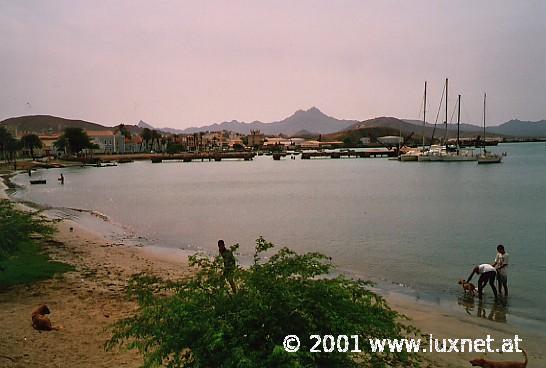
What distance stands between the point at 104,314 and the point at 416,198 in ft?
135

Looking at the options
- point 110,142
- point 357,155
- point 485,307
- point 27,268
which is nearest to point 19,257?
point 27,268

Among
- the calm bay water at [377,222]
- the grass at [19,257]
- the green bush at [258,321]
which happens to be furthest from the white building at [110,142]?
the green bush at [258,321]

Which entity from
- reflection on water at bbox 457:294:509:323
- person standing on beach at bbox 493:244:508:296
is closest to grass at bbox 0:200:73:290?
reflection on water at bbox 457:294:509:323

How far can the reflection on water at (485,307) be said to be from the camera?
13.0m

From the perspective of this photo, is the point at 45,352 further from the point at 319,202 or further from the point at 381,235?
→ the point at 319,202

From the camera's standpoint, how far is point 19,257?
16812 millimetres

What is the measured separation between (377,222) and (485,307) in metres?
19.3

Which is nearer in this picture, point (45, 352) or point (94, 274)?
point (45, 352)

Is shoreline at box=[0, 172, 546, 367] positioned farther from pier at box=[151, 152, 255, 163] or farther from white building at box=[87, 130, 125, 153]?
white building at box=[87, 130, 125, 153]

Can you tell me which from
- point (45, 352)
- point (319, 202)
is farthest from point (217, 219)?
point (45, 352)

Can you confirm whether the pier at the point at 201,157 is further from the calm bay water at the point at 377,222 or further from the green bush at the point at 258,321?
the green bush at the point at 258,321

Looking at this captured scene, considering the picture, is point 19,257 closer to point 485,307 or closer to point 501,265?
point 485,307

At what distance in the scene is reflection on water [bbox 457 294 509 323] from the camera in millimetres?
13023

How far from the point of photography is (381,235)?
91.2ft
